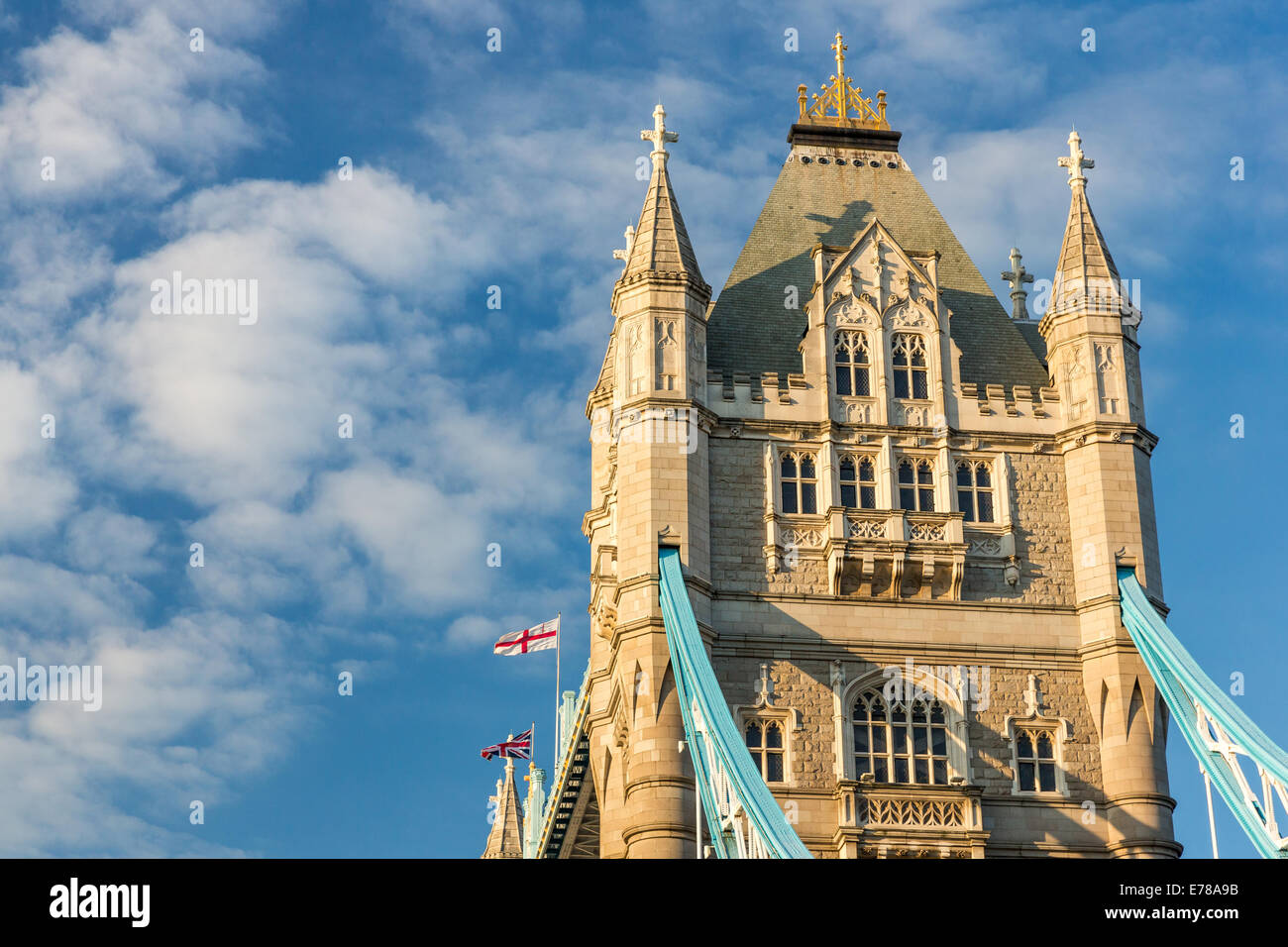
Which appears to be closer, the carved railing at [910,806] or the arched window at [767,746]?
the carved railing at [910,806]

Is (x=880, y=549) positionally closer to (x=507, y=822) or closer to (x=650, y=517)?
(x=650, y=517)

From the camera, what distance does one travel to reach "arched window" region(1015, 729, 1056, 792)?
44312 millimetres

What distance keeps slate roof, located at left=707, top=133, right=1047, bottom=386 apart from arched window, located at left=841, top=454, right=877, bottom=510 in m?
2.98

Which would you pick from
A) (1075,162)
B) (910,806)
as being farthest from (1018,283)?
(910,806)

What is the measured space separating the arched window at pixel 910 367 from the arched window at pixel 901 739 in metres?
7.61

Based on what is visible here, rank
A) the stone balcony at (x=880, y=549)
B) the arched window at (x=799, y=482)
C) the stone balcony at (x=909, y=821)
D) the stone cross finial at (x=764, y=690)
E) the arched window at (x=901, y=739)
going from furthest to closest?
1. the arched window at (x=799, y=482)
2. the stone balcony at (x=880, y=549)
3. the stone cross finial at (x=764, y=690)
4. the arched window at (x=901, y=739)
5. the stone balcony at (x=909, y=821)

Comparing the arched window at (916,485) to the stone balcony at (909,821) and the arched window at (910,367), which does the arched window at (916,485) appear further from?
the stone balcony at (909,821)

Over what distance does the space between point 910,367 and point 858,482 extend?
140 inches

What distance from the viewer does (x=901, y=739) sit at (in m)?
44.5

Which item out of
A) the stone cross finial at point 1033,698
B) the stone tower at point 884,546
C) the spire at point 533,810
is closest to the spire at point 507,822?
the spire at point 533,810

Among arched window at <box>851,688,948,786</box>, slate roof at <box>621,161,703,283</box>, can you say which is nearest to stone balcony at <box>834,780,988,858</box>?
arched window at <box>851,688,948,786</box>

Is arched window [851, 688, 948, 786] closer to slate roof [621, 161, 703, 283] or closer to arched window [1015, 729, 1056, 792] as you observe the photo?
arched window [1015, 729, 1056, 792]

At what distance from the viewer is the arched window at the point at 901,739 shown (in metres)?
44.1
